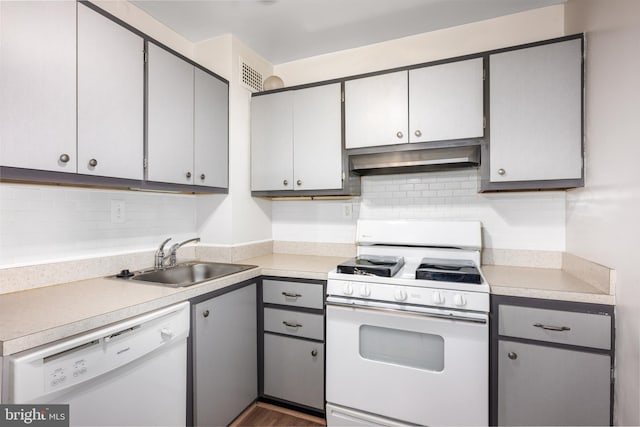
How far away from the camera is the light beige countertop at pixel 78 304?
1.02 metres

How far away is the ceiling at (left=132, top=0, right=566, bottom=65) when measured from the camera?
201cm

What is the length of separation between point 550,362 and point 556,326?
0.58 feet

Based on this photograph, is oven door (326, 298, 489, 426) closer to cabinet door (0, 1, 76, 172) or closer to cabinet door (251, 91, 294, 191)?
cabinet door (251, 91, 294, 191)

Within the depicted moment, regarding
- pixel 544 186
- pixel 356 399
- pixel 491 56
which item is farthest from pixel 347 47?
pixel 356 399

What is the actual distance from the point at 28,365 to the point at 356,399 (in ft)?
5.00

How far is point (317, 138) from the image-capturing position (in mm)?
2355

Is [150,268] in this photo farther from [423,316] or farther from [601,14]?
[601,14]

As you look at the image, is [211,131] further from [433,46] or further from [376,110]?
[433,46]

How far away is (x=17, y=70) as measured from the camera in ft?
4.01

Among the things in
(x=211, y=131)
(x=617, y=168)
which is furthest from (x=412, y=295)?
(x=211, y=131)

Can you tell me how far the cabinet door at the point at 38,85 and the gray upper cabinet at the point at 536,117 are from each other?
2.19 metres

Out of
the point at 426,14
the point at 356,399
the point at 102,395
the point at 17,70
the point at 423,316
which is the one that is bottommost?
the point at 356,399

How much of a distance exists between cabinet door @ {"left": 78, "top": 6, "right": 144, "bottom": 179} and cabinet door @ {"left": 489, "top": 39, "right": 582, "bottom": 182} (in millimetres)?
2027

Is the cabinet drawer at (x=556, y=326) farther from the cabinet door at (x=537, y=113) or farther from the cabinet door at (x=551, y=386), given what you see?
the cabinet door at (x=537, y=113)
